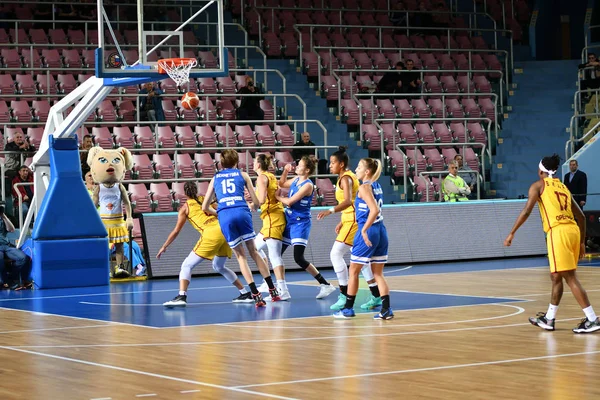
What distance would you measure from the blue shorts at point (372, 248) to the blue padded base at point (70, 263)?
7.32 m

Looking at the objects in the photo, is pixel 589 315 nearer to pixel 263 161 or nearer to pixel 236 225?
pixel 236 225

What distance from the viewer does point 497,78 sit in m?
32.7

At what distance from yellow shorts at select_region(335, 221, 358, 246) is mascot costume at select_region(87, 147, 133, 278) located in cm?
635

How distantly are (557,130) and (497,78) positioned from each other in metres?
2.58

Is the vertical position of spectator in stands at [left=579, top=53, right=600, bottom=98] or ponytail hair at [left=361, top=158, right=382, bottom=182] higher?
spectator in stands at [left=579, top=53, right=600, bottom=98]

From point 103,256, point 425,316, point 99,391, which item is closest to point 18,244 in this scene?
point 103,256

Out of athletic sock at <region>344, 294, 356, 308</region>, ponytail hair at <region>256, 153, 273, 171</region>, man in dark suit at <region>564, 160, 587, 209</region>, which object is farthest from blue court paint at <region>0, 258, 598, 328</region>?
man in dark suit at <region>564, 160, 587, 209</region>

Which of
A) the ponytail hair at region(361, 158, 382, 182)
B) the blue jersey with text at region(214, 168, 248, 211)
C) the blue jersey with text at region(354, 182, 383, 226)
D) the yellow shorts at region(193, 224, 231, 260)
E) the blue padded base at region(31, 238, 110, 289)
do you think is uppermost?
the ponytail hair at region(361, 158, 382, 182)

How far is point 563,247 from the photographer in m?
12.2

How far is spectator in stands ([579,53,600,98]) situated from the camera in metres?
30.3

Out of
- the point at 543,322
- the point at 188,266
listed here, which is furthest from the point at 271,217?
the point at 543,322

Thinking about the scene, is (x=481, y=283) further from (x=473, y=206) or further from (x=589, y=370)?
(x=589, y=370)

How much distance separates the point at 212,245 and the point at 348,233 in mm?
1963

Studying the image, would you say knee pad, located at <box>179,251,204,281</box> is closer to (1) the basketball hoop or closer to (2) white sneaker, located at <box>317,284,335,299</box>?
Result: (2) white sneaker, located at <box>317,284,335,299</box>
